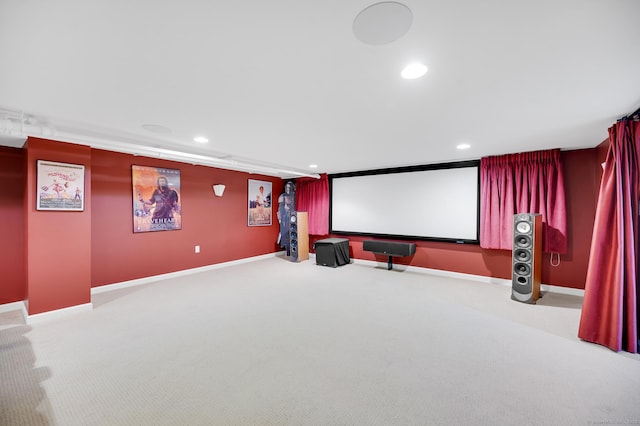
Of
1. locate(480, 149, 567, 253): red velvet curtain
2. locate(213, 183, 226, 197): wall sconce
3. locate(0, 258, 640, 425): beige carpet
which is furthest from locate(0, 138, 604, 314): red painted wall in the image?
locate(0, 258, 640, 425): beige carpet

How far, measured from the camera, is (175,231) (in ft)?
15.4

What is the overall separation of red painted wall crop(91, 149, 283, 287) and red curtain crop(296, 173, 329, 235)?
797 millimetres

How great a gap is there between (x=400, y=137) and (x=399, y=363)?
8.32 feet

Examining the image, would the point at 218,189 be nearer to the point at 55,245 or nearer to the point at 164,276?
the point at 164,276

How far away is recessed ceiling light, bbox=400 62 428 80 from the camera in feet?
5.23

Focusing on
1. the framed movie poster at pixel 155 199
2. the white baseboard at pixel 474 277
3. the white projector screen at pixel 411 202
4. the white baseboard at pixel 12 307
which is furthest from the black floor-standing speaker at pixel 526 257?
the white baseboard at pixel 12 307

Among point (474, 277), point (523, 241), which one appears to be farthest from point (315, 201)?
point (523, 241)

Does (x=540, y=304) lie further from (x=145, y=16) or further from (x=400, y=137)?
(x=145, y=16)

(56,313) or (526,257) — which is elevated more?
(526,257)

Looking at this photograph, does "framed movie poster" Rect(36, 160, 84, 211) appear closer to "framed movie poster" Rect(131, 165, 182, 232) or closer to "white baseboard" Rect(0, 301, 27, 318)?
"framed movie poster" Rect(131, 165, 182, 232)

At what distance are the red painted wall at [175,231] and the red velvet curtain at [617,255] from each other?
18.8 ft

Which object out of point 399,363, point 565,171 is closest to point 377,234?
point 565,171

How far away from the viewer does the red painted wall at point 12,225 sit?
3.17 meters

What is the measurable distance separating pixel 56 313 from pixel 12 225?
1.37 m
